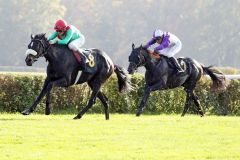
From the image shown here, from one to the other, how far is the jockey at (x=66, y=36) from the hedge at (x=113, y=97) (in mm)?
3079

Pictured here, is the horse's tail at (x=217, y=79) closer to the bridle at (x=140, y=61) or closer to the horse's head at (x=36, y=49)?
the bridle at (x=140, y=61)

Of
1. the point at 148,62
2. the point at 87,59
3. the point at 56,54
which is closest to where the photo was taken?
the point at 56,54

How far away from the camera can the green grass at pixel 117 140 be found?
8.03 metres

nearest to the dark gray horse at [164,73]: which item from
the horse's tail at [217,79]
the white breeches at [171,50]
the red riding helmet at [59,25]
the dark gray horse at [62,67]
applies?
the horse's tail at [217,79]

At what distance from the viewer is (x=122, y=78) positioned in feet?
45.1

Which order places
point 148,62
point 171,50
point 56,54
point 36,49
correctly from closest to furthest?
point 36,49 → point 56,54 → point 148,62 → point 171,50

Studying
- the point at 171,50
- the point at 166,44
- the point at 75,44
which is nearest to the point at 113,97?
the point at 171,50

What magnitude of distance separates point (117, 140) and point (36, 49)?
316 cm

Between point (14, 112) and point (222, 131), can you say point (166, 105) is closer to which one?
point (14, 112)

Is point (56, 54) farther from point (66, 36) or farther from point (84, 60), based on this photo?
point (84, 60)

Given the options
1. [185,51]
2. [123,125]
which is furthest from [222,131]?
[185,51]

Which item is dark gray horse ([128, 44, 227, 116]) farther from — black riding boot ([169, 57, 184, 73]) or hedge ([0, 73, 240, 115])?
hedge ([0, 73, 240, 115])

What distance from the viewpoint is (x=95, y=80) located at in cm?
1275

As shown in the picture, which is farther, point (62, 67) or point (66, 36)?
point (66, 36)
